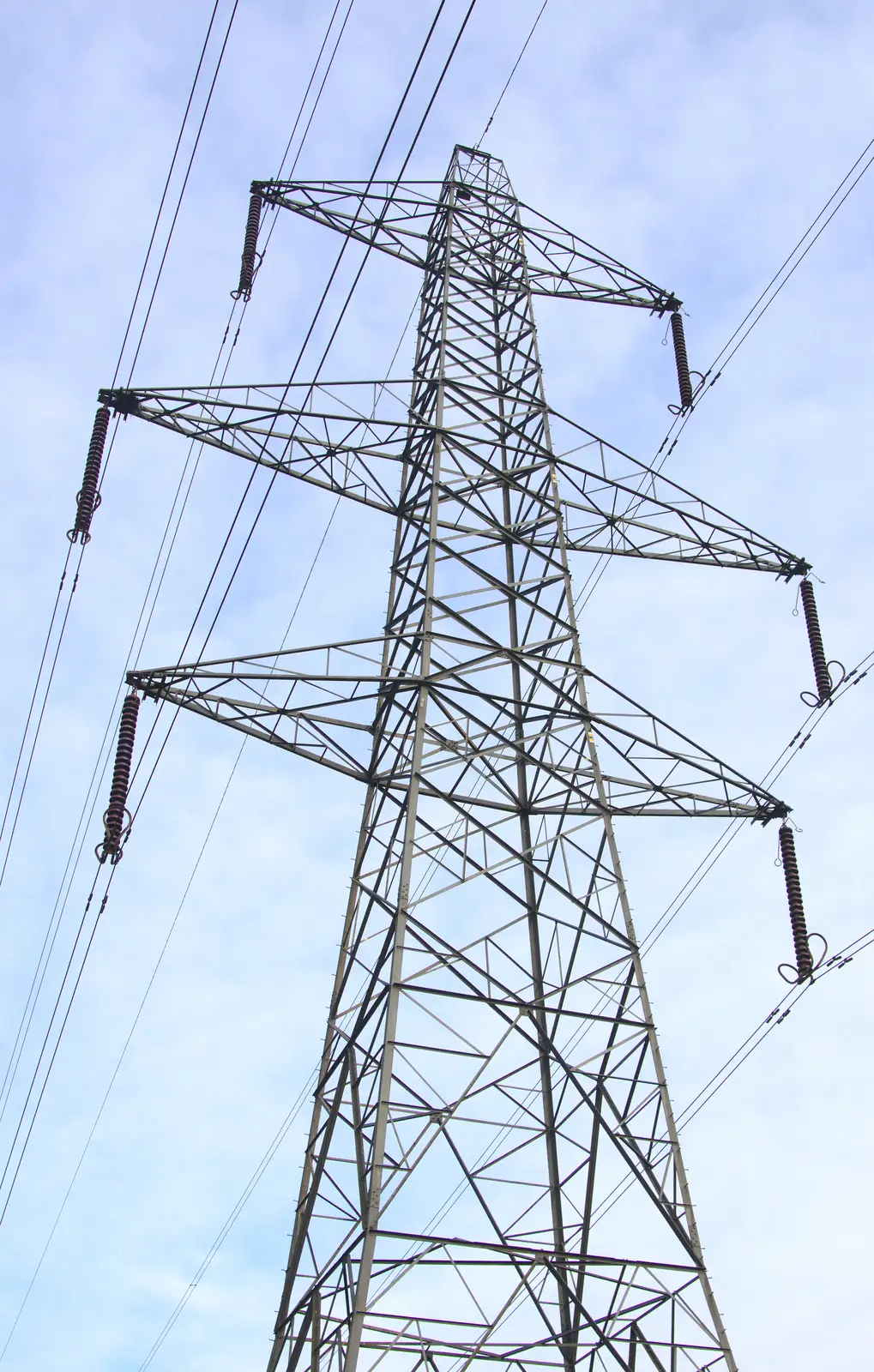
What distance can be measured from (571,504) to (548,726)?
431cm

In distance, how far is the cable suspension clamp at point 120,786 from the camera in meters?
14.9

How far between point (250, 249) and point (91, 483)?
6312 millimetres

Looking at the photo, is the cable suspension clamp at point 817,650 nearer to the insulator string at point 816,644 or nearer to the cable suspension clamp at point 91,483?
the insulator string at point 816,644

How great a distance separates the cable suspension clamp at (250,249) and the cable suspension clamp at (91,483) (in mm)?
4046

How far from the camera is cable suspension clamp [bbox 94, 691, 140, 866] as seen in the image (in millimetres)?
14922

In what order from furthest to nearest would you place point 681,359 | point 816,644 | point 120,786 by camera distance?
point 681,359, point 816,644, point 120,786

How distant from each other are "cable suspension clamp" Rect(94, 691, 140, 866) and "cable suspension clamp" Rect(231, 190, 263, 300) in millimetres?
8699

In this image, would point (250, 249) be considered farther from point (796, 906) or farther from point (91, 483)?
point (796, 906)

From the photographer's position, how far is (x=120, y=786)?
603 inches

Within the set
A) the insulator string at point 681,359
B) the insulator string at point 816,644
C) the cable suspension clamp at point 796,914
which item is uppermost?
the insulator string at point 681,359

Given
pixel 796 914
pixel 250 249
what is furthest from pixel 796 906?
pixel 250 249

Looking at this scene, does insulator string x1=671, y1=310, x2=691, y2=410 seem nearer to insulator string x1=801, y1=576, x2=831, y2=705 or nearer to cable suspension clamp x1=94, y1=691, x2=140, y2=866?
insulator string x1=801, y1=576, x2=831, y2=705

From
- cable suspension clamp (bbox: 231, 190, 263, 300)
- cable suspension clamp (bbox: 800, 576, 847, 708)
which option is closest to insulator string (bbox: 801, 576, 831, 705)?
cable suspension clamp (bbox: 800, 576, 847, 708)

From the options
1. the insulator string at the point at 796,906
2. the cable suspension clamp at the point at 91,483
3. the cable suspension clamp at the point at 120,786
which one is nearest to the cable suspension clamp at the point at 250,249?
the cable suspension clamp at the point at 91,483
